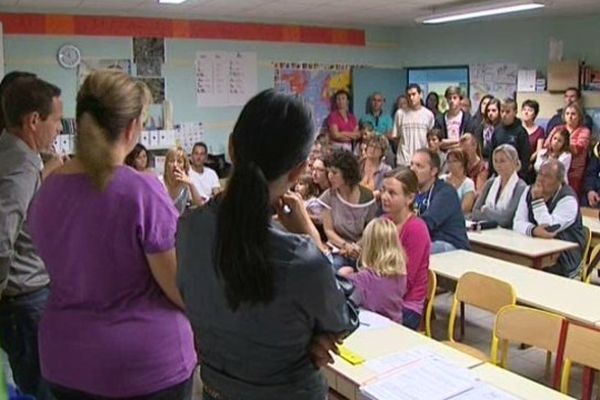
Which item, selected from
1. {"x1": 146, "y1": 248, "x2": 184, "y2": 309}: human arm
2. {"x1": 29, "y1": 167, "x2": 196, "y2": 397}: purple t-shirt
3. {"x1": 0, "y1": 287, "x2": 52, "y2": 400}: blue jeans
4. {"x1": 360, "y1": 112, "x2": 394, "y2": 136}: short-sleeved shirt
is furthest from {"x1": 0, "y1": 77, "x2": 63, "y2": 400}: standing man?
{"x1": 360, "y1": 112, "x2": 394, "y2": 136}: short-sleeved shirt

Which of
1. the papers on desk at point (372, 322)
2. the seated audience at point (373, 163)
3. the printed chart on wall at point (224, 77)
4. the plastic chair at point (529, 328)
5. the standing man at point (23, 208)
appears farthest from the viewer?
the printed chart on wall at point (224, 77)

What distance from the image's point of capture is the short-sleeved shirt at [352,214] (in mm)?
4379

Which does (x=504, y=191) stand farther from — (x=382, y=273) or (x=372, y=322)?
(x=372, y=322)

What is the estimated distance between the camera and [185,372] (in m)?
1.47

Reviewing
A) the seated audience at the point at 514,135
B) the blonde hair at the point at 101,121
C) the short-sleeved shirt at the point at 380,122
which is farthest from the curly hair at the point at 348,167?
the short-sleeved shirt at the point at 380,122

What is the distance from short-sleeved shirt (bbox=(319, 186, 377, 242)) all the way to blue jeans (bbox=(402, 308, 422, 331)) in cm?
133

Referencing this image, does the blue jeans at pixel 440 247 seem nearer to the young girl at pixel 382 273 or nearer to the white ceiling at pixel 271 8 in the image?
the young girl at pixel 382 273

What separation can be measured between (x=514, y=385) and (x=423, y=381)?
1.08 ft

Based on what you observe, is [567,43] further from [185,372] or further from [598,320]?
[185,372]

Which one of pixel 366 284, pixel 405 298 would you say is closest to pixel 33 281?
pixel 366 284

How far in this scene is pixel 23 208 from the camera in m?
1.65

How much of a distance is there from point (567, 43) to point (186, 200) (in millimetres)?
5379

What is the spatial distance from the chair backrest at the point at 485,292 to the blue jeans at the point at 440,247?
90 centimetres

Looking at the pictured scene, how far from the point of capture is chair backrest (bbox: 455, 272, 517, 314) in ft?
9.66
